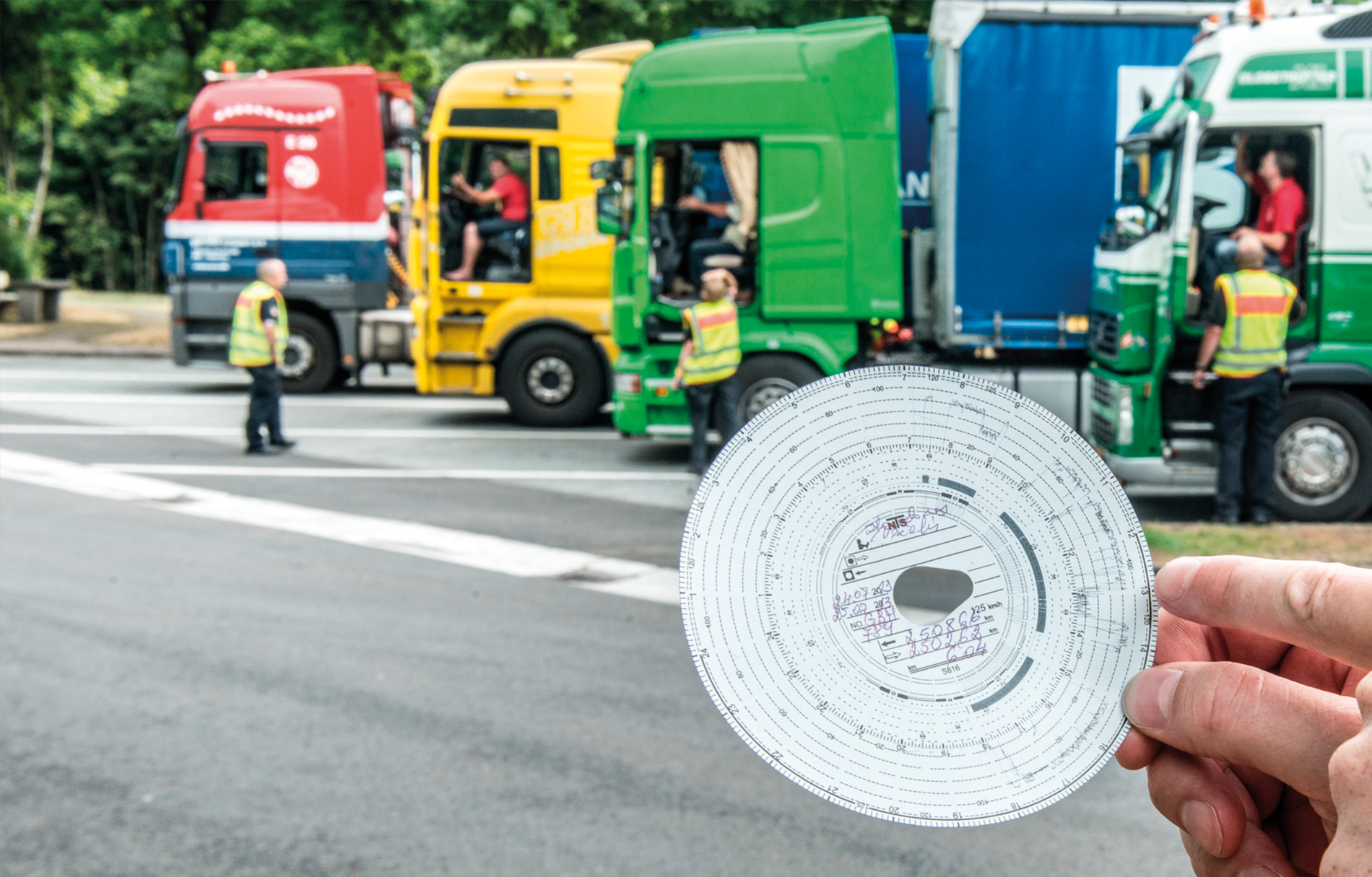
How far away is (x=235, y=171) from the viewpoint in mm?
15781

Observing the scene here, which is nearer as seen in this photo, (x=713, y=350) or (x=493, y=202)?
(x=713, y=350)

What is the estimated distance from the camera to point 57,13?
2345 centimetres

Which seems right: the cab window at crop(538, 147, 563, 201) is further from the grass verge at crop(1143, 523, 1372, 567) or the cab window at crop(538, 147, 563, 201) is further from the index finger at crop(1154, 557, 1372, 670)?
the index finger at crop(1154, 557, 1372, 670)

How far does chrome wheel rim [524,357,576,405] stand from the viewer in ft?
45.8

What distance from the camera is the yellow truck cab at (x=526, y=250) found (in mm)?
13734

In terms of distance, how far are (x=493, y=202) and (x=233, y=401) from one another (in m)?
4.74

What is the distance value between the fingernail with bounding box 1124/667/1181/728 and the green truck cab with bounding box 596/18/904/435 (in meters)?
9.53

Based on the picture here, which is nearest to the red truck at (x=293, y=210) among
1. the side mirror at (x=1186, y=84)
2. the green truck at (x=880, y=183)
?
the green truck at (x=880, y=183)

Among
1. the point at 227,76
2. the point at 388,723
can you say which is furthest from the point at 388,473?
the point at 227,76

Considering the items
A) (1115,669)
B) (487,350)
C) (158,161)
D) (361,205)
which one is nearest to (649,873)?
(1115,669)

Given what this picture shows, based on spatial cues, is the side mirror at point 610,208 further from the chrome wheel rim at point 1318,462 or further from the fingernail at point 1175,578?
the fingernail at point 1175,578

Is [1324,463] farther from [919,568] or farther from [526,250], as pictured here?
[919,568]

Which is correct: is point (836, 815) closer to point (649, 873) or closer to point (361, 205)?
point (649, 873)

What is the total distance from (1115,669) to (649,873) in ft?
10.6
